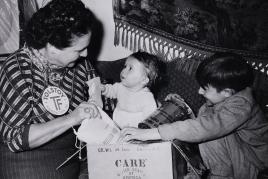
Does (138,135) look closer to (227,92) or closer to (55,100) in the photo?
(55,100)

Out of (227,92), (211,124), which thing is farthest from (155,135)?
(227,92)

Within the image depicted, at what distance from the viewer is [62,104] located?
1639 millimetres

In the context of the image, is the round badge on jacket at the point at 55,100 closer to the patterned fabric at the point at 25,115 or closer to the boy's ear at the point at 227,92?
the patterned fabric at the point at 25,115

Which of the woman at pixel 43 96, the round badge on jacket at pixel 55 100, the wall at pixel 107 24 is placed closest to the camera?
the woman at pixel 43 96

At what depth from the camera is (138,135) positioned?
146 cm

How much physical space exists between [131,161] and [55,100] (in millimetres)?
512

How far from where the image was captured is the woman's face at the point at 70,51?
1.56m

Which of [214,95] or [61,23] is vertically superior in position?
[61,23]

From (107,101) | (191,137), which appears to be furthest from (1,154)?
(191,137)

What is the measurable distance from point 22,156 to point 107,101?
0.73m

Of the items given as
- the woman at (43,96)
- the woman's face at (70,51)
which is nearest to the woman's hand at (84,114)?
the woman at (43,96)

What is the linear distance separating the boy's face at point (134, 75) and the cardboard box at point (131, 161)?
0.67 meters

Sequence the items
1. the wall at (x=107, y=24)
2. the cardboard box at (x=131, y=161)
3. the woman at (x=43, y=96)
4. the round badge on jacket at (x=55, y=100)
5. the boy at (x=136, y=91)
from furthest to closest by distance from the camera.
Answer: the wall at (x=107, y=24), the boy at (x=136, y=91), the round badge on jacket at (x=55, y=100), the woman at (x=43, y=96), the cardboard box at (x=131, y=161)

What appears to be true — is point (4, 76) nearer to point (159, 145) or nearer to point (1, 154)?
point (1, 154)
